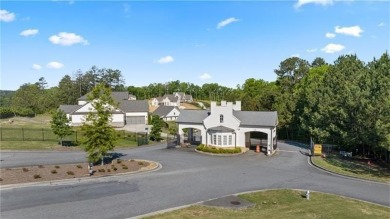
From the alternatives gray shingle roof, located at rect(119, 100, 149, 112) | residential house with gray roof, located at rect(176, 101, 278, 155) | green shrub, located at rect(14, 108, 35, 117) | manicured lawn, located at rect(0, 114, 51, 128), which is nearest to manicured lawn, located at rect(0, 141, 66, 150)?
residential house with gray roof, located at rect(176, 101, 278, 155)

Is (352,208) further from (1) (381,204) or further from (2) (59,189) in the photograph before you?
(2) (59,189)

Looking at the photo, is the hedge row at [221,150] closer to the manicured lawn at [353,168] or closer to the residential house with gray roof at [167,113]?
the manicured lawn at [353,168]

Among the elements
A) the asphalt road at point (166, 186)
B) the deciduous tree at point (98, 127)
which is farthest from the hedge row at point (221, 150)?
the deciduous tree at point (98, 127)

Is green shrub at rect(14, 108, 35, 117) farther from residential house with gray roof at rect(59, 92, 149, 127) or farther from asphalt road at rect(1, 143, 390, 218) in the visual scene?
asphalt road at rect(1, 143, 390, 218)

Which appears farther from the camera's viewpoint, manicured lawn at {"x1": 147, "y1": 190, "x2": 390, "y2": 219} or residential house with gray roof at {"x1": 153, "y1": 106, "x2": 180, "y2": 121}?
residential house with gray roof at {"x1": 153, "y1": 106, "x2": 180, "y2": 121}

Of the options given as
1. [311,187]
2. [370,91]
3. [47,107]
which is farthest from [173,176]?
[47,107]

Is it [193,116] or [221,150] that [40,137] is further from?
[221,150]
